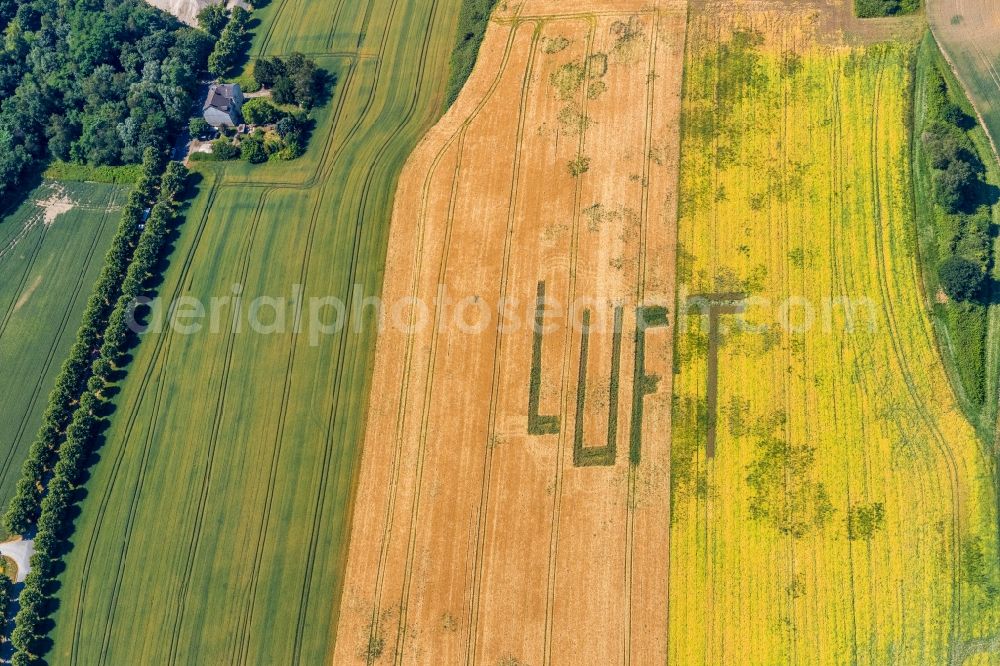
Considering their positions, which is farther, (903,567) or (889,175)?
(889,175)

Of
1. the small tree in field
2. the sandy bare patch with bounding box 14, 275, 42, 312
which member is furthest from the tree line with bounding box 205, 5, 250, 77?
the small tree in field

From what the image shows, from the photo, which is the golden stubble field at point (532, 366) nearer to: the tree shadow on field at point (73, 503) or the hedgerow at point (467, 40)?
the hedgerow at point (467, 40)

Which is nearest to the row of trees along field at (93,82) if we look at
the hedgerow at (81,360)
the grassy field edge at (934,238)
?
the hedgerow at (81,360)

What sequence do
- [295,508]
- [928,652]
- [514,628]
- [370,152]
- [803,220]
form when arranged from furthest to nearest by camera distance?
[370,152]
[803,220]
[295,508]
[514,628]
[928,652]

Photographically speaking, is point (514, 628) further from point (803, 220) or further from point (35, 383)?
point (35, 383)

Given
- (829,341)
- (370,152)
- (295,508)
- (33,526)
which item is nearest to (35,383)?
(33,526)

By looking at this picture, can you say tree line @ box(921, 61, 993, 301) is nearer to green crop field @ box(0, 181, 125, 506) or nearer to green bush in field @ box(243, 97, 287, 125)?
green bush in field @ box(243, 97, 287, 125)

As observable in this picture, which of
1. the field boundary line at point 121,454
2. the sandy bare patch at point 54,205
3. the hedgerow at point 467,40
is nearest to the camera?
the field boundary line at point 121,454

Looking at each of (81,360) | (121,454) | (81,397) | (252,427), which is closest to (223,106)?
(81,360)
